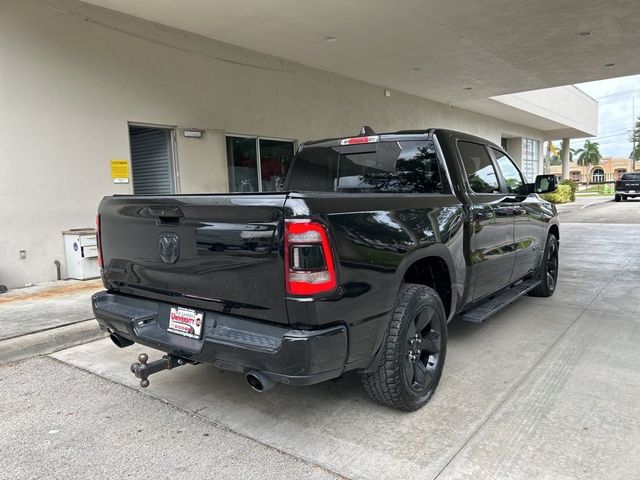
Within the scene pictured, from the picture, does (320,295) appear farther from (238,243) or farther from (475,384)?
(475,384)

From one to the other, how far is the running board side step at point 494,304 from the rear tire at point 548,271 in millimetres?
571

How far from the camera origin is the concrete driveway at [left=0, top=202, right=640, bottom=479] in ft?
8.91

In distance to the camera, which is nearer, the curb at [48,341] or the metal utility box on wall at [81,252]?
the curb at [48,341]

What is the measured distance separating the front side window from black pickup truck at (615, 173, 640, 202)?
29.3m

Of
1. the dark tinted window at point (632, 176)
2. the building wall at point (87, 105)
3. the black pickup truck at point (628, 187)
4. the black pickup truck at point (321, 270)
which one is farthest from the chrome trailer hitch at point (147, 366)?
the dark tinted window at point (632, 176)

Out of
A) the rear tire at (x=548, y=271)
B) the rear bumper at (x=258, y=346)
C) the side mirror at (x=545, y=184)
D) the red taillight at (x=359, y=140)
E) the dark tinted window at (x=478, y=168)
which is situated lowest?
the rear tire at (x=548, y=271)

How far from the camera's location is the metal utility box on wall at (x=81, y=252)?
7.47 meters

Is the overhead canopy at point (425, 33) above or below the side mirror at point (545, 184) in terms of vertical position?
above

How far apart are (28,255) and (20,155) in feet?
4.94

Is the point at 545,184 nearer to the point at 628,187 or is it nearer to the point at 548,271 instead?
the point at 548,271

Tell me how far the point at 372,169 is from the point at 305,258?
193cm

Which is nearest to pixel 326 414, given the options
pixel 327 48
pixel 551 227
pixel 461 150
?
pixel 461 150

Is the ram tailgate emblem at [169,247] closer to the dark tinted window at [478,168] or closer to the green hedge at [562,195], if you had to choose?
the dark tinted window at [478,168]

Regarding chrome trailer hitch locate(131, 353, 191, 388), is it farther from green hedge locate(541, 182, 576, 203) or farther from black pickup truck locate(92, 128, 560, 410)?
green hedge locate(541, 182, 576, 203)
